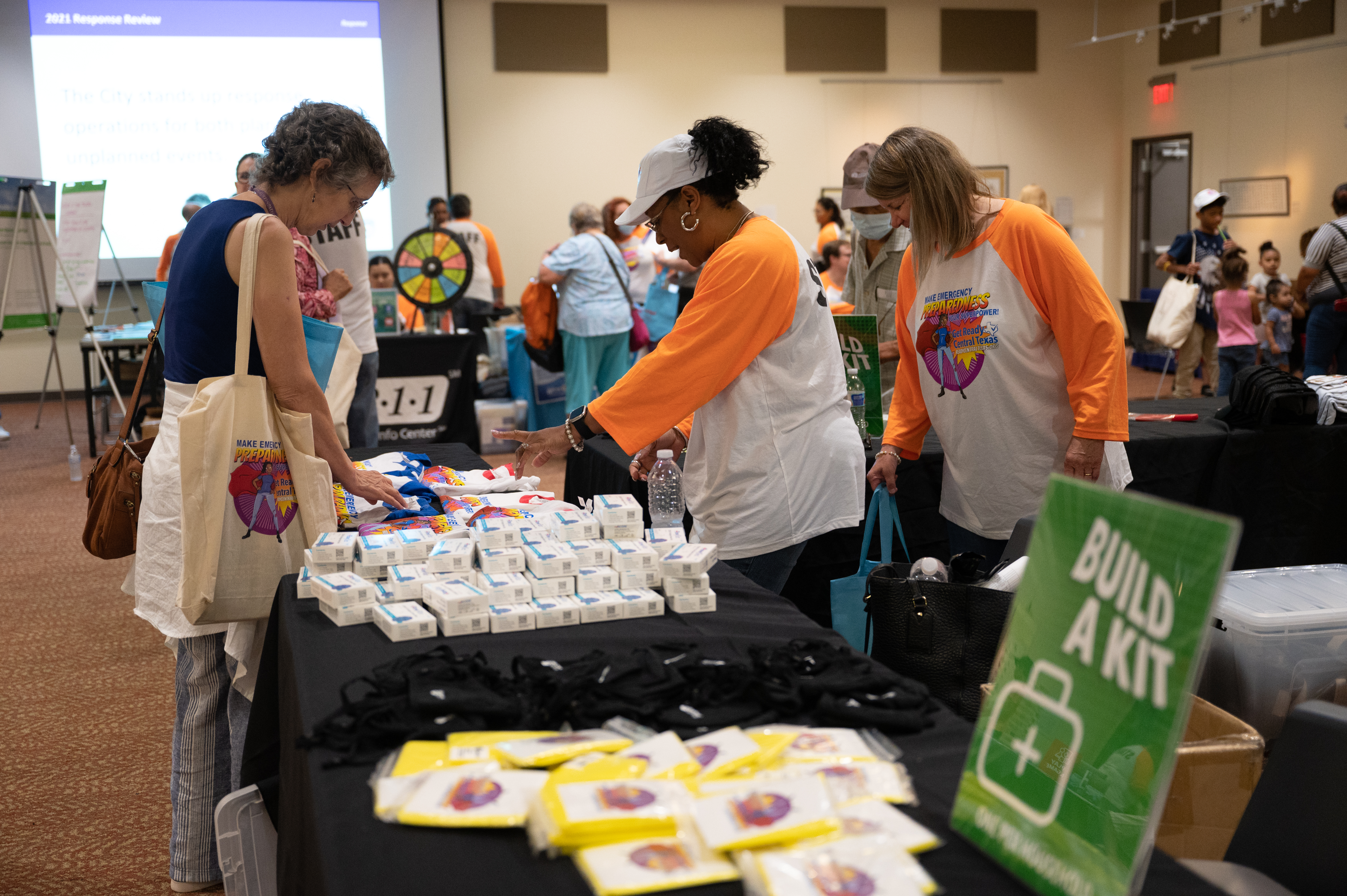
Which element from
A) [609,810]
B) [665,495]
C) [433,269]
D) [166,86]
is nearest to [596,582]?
[609,810]

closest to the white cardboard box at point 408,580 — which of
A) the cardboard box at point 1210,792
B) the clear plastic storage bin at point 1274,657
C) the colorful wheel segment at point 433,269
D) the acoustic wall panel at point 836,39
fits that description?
the cardboard box at point 1210,792

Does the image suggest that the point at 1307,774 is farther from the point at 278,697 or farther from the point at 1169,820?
the point at 278,697

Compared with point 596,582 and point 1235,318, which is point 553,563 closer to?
point 596,582

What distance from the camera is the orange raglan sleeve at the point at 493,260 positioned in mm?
7785

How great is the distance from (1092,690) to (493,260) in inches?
293

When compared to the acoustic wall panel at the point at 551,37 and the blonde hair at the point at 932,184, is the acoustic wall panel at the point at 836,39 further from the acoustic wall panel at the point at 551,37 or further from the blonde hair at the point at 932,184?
the blonde hair at the point at 932,184

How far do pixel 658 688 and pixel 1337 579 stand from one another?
5.56ft

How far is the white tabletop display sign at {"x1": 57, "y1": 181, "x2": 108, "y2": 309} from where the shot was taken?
6.79m

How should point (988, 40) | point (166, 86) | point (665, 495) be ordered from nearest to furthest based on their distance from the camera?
1. point (665, 495)
2. point (166, 86)
3. point (988, 40)

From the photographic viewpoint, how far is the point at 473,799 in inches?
37.9

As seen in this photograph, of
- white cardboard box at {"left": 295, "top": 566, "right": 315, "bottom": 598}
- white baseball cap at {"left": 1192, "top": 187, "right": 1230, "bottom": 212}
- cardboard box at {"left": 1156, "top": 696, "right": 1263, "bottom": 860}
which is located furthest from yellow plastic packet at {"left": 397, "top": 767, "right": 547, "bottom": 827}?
white baseball cap at {"left": 1192, "top": 187, "right": 1230, "bottom": 212}

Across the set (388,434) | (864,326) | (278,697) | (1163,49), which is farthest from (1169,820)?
(1163,49)

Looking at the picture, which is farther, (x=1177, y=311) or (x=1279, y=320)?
(x=1279, y=320)

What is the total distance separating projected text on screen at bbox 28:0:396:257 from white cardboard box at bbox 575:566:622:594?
838 cm
